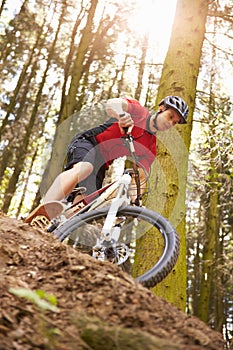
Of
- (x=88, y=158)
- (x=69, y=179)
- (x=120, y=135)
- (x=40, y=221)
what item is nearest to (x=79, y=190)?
(x=69, y=179)

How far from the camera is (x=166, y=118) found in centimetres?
471

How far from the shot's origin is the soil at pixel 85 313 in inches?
77.6

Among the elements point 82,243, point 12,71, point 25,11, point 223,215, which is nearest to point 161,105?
point 82,243

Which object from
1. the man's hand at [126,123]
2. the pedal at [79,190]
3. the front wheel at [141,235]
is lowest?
the front wheel at [141,235]

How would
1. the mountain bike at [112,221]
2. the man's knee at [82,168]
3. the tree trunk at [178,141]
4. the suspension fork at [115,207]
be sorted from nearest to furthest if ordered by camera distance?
the mountain bike at [112,221], the suspension fork at [115,207], the man's knee at [82,168], the tree trunk at [178,141]

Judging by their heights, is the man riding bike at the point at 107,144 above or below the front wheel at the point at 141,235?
above

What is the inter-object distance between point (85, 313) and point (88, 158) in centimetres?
250

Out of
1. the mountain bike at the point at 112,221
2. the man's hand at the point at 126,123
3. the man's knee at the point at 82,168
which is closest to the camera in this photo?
the mountain bike at the point at 112,221

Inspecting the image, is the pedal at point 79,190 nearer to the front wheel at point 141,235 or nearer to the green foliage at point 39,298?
the front wheel at point 141,235

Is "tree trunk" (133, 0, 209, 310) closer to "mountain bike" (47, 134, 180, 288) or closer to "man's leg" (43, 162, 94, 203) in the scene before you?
"mountain bike" (47, 134, 180, 288)

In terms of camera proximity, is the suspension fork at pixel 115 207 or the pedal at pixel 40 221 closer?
the suspension fork at pixel 115 207

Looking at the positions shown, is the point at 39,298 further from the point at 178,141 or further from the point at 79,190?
the point at 178,141

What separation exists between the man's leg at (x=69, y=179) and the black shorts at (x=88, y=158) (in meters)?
0.07

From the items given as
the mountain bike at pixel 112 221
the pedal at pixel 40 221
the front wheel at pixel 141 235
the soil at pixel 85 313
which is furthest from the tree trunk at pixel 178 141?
the soil at pixel 85 313
